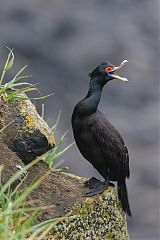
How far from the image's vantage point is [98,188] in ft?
18.9

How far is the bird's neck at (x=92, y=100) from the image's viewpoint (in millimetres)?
6031

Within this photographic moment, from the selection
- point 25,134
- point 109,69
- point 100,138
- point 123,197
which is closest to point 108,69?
point 109,69

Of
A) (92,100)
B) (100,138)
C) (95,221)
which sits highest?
(92,100)

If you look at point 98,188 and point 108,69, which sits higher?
point 108,69

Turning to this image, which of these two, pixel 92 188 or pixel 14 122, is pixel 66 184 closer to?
pixel 92 188

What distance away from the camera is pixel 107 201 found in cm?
571

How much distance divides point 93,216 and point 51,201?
369mm

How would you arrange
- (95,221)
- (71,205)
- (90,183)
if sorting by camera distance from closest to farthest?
1. (71,205)
2. (95,221)
3. (90,183)

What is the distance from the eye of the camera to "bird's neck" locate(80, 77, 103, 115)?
237 inches

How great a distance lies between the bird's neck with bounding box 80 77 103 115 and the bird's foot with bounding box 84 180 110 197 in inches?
24.6

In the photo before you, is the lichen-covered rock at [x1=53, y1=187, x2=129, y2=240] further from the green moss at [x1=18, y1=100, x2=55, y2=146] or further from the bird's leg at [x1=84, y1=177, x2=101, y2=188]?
the green moss at [x1=18, y1=100, x2=55, y2=146]

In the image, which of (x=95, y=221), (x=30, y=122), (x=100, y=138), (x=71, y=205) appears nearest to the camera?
(x=71, y=205)

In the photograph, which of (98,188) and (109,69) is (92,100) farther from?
(98,188)

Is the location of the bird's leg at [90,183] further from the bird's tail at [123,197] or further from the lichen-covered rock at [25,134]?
the lichen-covered rock at [25,134]
